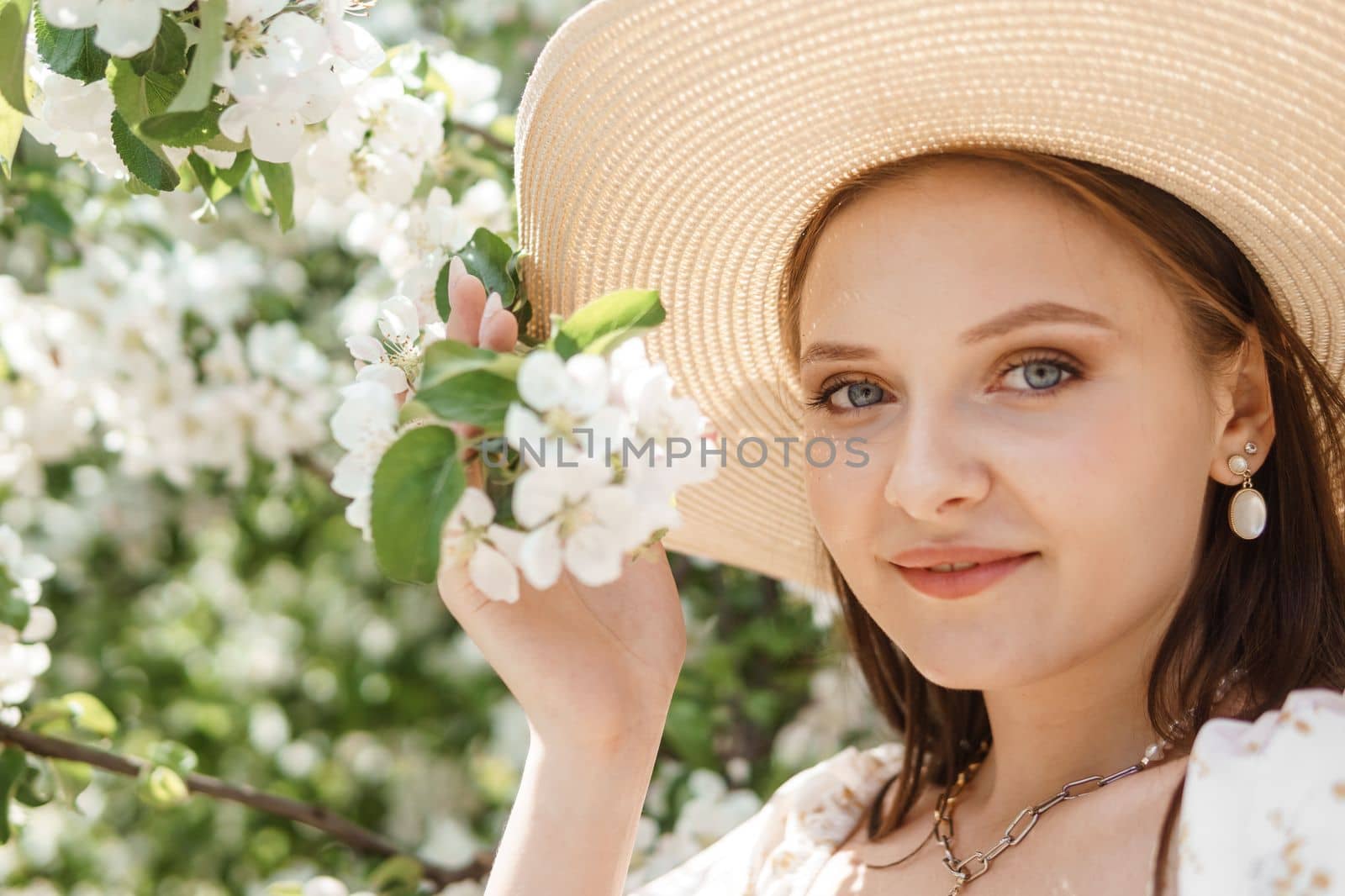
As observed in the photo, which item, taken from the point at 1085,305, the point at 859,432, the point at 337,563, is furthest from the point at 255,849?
the point at 1085,305

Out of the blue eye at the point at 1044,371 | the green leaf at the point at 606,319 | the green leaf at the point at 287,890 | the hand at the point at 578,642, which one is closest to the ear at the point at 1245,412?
the blue eye at the point at 1044,371

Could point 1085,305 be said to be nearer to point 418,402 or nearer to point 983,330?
point 983,330

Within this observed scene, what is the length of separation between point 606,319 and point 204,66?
1.16 ft

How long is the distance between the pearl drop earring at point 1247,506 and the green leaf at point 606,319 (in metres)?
0.74

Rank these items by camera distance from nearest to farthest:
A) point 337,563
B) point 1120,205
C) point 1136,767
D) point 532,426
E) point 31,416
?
point 532,426, point 1120,205, point 1136,767, point 31,416, point 337,563

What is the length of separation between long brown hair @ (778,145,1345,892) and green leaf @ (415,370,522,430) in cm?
57

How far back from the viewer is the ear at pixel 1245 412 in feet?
4.58

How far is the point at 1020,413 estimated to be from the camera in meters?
1.26

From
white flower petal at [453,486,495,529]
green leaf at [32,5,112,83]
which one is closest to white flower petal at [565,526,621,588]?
white flower petal at [453,486,495,529]

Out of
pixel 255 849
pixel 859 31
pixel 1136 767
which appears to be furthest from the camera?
pixel 255 849

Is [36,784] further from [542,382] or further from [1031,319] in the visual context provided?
[1031,319]

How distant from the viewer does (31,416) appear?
8.56 feet

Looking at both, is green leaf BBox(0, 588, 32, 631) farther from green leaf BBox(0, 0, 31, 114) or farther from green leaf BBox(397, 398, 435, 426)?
green leaf BBox(397, 398, 435, 426)

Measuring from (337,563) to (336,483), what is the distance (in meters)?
3.00
